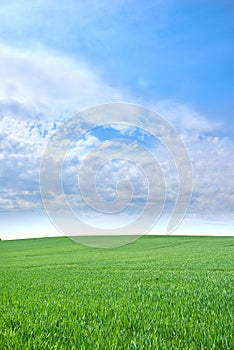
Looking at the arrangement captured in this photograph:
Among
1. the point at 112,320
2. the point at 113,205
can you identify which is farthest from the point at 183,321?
the point at 113,205

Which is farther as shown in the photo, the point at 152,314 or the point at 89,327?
the point at 152,314

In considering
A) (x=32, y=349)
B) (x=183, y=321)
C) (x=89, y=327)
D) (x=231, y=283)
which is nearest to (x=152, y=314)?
(x=183, y=321)

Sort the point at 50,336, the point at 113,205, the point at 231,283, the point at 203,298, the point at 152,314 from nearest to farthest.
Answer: the point at 50,336, the point at 152,314, the point at 203,298, the point at 231,283, the point at 113,205

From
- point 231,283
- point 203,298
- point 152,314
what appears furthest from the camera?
point 231,283

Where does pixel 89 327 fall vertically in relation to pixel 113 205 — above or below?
below

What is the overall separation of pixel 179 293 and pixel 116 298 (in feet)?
5.75

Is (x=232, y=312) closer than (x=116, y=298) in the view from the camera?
Yes

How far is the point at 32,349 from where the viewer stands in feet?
18.2

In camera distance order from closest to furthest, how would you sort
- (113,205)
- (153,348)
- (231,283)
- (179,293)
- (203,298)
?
(153,348)
(203,298)
(179,293)
(231,283)
(113,205)

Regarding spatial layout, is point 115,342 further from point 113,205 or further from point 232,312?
point 113,205

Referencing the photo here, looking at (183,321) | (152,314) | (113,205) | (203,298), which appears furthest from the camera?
(113,205)

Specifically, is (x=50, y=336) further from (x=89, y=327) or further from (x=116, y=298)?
(x=116, y=298)

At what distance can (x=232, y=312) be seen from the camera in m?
7.37

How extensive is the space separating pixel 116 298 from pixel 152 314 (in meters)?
2.33
